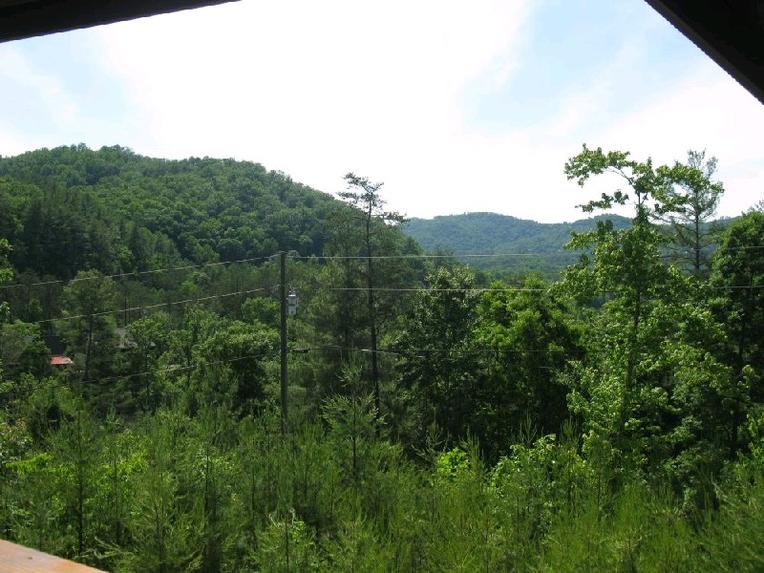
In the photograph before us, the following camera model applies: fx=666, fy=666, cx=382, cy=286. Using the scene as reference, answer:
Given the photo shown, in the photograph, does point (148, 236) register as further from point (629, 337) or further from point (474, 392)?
point (629, 337)

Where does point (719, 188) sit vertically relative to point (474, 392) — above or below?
above

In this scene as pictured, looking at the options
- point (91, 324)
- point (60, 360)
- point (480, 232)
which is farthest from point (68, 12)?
point (480, 232)

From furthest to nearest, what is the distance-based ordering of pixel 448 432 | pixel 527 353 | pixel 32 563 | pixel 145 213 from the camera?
1. pixel 145 213
2. pixel 527 353
3. pixel 448 432
4. pixel 32 563

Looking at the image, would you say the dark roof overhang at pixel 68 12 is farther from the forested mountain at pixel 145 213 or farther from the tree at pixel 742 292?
the forested mountain at pixel 145 213

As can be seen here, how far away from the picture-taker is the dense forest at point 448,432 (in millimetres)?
3924

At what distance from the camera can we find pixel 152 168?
68.4m

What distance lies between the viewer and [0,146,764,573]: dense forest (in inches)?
154

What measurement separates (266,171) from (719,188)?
191 feet

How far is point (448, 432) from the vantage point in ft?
29.4

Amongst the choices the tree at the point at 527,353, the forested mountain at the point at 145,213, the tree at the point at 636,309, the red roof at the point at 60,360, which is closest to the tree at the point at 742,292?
the tree at the point at 527,353

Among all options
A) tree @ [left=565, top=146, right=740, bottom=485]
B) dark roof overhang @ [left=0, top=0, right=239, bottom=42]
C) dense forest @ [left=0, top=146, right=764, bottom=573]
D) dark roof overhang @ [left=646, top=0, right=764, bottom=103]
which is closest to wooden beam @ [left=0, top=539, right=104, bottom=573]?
dark roof overhang @ [left=0, top=0, right=239, bottom=42]

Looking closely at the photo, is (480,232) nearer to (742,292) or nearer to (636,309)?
(742,292)

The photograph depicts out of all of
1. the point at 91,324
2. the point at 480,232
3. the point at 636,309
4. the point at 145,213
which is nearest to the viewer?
the point at 636,309

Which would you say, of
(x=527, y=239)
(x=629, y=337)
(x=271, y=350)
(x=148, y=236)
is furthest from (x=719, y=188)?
(x=527, y=239)
